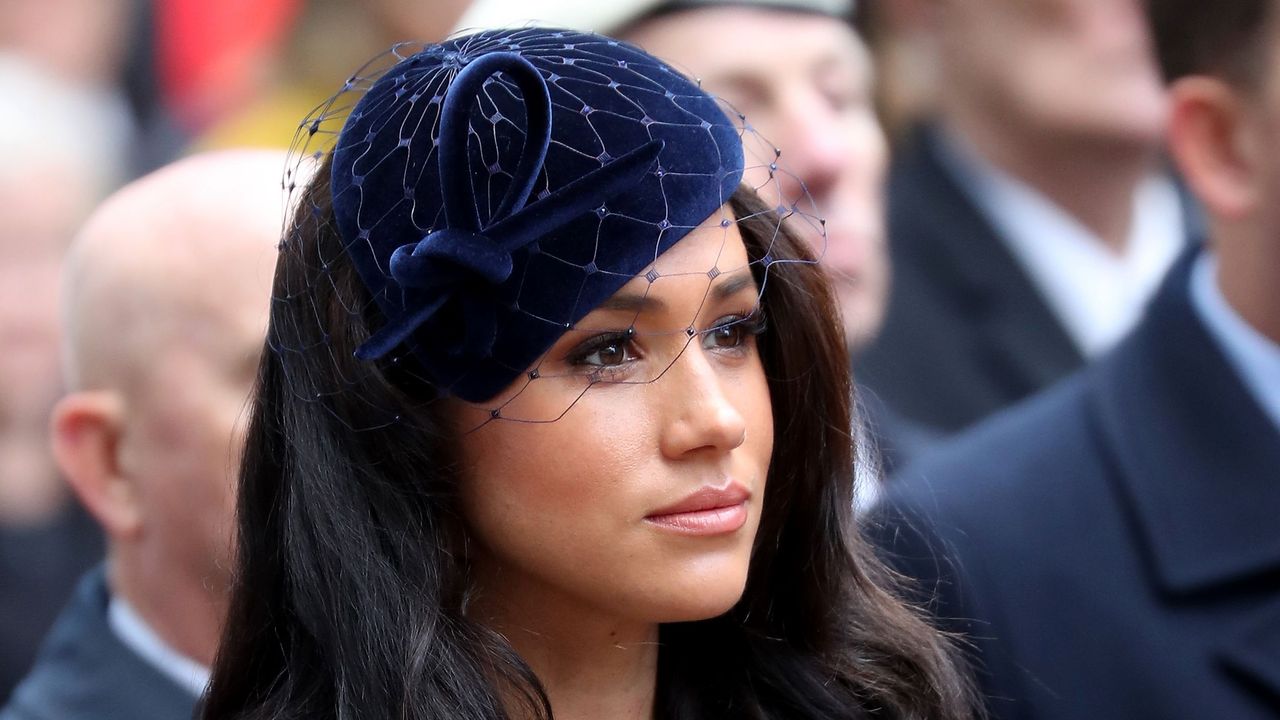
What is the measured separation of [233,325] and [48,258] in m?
1.68

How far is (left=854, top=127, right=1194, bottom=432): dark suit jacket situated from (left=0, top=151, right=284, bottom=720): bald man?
1.73 meters

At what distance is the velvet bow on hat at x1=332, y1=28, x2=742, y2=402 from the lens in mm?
2074

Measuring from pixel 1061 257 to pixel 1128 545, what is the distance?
1698 mm

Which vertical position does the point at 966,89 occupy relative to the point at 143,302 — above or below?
below

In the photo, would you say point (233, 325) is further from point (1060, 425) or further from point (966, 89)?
point (966, 89)

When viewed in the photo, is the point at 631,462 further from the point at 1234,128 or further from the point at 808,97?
the point at 808,97

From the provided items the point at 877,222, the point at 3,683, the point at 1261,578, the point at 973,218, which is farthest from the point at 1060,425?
the point at 3,683

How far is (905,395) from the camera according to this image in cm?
429

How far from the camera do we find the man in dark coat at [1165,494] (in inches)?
114

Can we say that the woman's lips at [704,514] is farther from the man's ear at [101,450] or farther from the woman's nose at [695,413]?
the man's ear at [101,450]

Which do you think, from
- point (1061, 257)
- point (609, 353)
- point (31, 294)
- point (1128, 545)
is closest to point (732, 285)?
point (609, 353)

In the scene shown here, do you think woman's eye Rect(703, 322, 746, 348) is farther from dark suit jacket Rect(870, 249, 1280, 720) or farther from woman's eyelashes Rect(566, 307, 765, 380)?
dark suit jacket Rect(870, 249, 1280, 720)

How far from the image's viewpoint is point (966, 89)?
480 cm

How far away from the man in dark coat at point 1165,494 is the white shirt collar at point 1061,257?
1.16 meters
